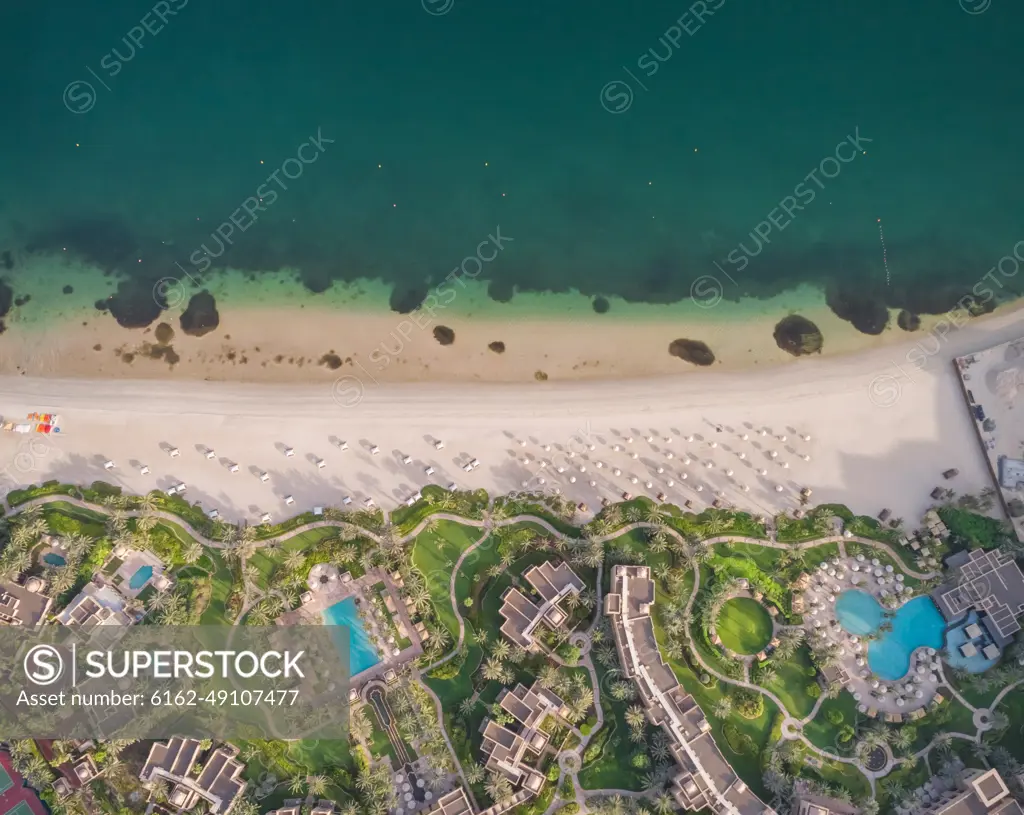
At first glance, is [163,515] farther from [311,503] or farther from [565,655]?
[565,655]

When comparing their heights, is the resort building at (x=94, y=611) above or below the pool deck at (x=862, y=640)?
above

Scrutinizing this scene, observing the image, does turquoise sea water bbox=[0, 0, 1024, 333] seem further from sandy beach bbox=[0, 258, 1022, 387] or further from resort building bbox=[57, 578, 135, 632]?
resort building bbox=[57, 578, 135, 632]

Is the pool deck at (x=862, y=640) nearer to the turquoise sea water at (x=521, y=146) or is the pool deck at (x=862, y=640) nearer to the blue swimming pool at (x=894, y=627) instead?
the blue swimming pool at (x=894, y=627)

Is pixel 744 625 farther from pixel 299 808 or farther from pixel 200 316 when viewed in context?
pixel 200 316

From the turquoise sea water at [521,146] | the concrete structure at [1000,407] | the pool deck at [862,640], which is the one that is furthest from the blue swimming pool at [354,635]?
the concrete structure at [1000,407]

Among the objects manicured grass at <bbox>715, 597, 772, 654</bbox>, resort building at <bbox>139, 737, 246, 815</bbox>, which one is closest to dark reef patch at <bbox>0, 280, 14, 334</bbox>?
resort building at <bbox>139, 737, 246, 815</bbox>

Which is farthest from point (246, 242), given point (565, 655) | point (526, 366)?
point (565, 655)

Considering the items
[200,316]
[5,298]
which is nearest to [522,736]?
[200,316]
